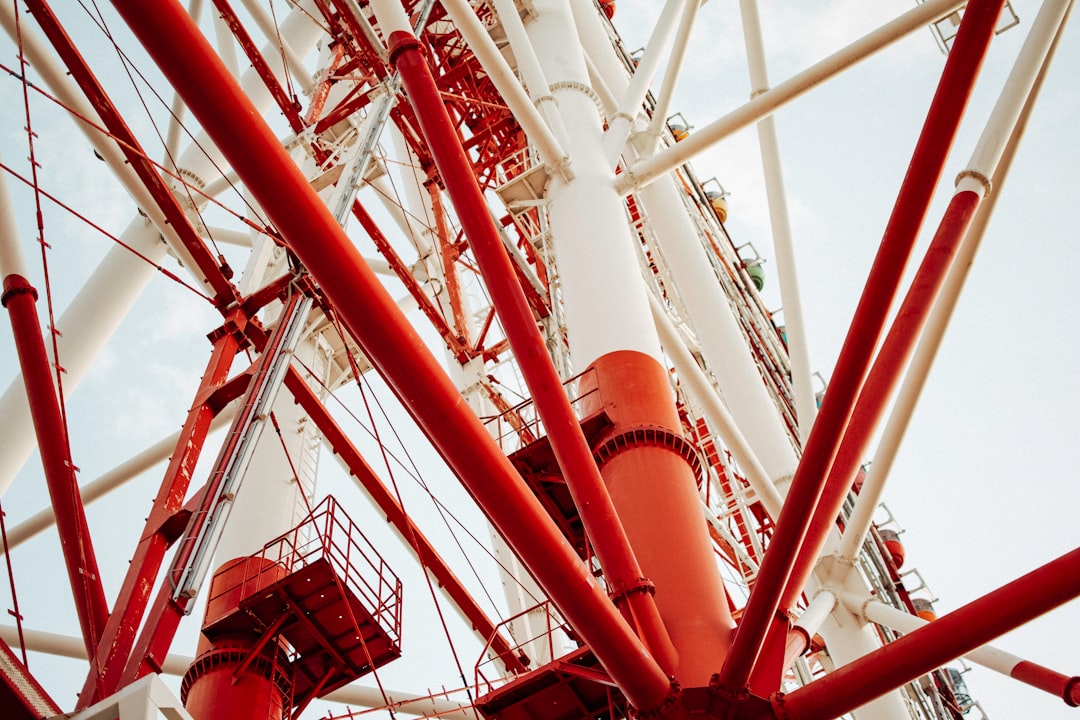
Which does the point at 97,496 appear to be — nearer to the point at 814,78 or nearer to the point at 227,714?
the point at 227,714

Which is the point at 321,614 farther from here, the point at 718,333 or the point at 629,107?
the point at 629,107

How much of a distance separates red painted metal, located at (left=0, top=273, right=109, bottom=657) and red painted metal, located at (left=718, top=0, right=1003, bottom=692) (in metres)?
5.77

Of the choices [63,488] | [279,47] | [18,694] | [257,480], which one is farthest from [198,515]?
[279,47]

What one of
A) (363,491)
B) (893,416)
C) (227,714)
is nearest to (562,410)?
(893,416)

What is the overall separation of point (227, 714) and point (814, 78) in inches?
388

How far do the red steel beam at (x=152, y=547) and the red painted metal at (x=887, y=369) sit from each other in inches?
203

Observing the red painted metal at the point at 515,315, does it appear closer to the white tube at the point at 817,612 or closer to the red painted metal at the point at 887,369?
the red painted metal at the point at 887,369

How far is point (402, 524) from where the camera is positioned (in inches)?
643

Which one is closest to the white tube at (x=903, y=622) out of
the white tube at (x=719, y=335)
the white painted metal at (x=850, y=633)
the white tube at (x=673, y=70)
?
the white painted metal at (x=850, y=633)

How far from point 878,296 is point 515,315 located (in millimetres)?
1894

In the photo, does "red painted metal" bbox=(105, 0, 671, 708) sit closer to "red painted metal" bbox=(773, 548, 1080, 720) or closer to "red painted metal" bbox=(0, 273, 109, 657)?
"red painted metal" bbox=(773, 548, 1080, 720)

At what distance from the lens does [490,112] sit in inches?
877

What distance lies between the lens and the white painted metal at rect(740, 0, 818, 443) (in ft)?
35.4

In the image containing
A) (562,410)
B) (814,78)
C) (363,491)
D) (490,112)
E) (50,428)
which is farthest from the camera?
(490,112)
